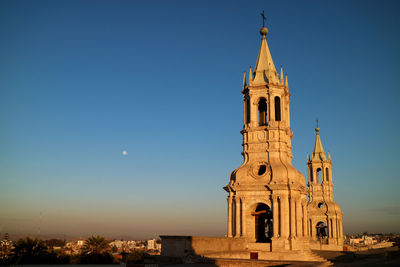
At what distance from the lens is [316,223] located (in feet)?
217

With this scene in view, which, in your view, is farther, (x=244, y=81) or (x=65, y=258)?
(x=244, y=81)

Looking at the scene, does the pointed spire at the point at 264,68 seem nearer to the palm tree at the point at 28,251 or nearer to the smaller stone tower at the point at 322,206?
the palm tree at the point at 28,251

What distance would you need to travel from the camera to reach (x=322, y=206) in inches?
2625

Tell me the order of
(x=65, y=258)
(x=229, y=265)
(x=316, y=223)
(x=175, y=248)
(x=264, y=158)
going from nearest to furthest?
(x=229, y=265)
(x=175, y=248)
(x=65, y=258)
(x=264, y=158)
(x=316, y=223)

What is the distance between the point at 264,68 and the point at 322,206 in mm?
34656

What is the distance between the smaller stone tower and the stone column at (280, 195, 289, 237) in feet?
99.1

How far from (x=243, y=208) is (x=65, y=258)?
52.6 feet

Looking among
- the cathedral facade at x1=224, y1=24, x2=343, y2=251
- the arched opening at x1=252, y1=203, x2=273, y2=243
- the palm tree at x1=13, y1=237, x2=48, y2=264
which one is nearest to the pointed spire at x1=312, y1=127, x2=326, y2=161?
the cathedral facade at x1=224, y1=24, x2=343, y2=251

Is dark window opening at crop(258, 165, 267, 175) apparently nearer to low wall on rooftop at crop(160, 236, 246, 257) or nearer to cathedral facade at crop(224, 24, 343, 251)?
cathedral facade at crop(224, 24, 343, 251)

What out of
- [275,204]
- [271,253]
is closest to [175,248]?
[271,253]

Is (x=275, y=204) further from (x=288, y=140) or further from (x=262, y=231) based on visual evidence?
(x=288, y=140)

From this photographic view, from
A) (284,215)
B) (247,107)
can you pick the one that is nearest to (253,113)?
(247,107)

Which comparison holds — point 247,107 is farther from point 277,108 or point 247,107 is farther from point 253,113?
point 277,108

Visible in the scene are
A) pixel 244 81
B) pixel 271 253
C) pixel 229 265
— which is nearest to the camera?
pixel 229 265
